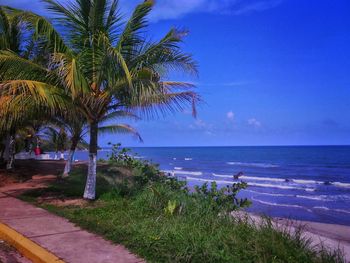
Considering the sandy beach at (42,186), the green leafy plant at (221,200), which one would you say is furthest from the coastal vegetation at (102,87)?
the sandy beach at (42,186)

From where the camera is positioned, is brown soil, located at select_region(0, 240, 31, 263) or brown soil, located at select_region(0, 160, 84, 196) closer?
brown soil, located at select_region(0, 240, 31, 263)

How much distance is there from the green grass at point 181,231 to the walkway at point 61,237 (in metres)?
0.22

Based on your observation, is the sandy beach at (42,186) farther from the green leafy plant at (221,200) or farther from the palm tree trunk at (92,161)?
the green leafy plant at (221,200)

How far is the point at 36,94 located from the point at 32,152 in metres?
19.5

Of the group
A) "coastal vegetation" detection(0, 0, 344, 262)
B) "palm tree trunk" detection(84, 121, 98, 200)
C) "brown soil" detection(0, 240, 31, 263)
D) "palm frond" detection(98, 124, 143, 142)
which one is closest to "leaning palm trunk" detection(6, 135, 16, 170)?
"palm frond" detection(98, 124, 143, 142)

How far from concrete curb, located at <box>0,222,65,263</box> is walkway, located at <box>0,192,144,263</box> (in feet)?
0.30

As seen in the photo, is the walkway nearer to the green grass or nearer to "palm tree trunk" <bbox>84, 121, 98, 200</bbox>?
the green grass

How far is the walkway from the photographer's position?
535 cm

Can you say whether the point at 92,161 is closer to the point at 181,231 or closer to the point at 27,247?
the point at 27,247

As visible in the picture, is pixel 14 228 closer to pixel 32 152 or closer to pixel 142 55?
pixel 142 55

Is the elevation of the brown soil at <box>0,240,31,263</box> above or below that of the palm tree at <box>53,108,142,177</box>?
below

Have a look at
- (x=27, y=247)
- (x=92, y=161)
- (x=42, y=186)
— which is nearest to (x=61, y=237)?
(x=27, y=247)

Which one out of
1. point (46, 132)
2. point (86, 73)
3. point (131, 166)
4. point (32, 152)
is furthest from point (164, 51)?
point (32, 152)

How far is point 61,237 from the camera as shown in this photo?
628 cm
